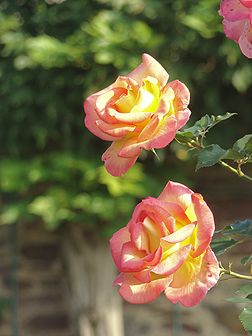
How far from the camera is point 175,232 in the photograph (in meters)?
1.03

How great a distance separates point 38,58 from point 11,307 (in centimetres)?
136

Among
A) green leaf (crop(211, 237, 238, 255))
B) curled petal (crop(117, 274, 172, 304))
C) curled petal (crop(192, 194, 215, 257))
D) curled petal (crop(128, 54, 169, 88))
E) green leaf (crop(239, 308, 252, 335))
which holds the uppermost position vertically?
curled petal (crop(128, 54, 169, 88))

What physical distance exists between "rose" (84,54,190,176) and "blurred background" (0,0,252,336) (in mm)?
2355

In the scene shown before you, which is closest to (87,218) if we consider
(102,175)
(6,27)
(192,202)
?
(102,175)

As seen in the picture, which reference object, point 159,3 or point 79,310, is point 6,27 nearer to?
point 159,3

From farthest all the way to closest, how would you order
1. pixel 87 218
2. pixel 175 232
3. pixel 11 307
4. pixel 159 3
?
pixel 11 307 → pixel 87 218 → pixel 159 3 → pixel 175 232

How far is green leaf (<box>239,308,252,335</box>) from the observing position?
112 cm

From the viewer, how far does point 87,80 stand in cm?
364

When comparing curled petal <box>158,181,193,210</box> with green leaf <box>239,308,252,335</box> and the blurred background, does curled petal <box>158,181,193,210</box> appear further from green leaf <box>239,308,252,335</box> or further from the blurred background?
the blurred background

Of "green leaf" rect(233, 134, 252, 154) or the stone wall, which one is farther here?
the stone wall

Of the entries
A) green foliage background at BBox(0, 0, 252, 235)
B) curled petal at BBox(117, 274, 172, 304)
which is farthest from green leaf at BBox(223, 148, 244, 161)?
green foliage background at BBox(0, 0, 252, 235)

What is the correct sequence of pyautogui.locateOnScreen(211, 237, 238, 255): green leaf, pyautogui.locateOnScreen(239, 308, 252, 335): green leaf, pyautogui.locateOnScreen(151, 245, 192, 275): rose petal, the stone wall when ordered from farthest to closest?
the stone wall
pyautogui.locateOnScreen(211, 237, 238, 255): green leaf
pyautogui.locateOnScreen(239, 308, 252, 335): green leaf
pyautogui.locateOnScreen(151, 245, 192, 275): rose petal

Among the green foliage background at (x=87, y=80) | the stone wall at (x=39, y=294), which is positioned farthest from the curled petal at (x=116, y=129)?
the stone wall at (x=39, y=294)

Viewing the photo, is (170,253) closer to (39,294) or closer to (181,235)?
(181,235)
